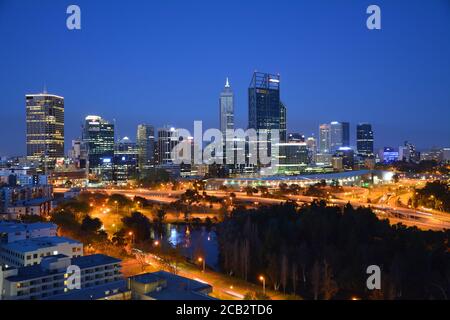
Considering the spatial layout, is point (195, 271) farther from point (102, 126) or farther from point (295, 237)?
point (102, 126)

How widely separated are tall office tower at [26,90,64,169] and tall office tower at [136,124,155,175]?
254 inches

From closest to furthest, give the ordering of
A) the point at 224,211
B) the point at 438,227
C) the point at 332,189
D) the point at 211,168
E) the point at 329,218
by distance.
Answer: the point at 329,218 < the point at 438,227 < the point at 224,211 < the point at 332,189 < the point at 211,168

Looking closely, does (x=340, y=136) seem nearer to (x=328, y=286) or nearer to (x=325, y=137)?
(x=325, y=137)

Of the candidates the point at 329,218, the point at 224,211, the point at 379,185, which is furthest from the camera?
the point at 379,185

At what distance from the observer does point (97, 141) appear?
→ 94.3 feet

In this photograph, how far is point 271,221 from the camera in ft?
21.8

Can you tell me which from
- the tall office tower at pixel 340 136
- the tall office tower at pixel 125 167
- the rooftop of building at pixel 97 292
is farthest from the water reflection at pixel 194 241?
the tall office tower at pixel 340 136

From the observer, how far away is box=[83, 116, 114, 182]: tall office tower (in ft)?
88.7

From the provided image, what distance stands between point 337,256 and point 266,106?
889 inches

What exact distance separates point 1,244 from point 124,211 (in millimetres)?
5522

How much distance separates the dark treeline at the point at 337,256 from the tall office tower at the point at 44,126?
68.0 ft

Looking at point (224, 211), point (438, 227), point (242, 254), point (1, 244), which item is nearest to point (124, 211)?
point (224, 211)
